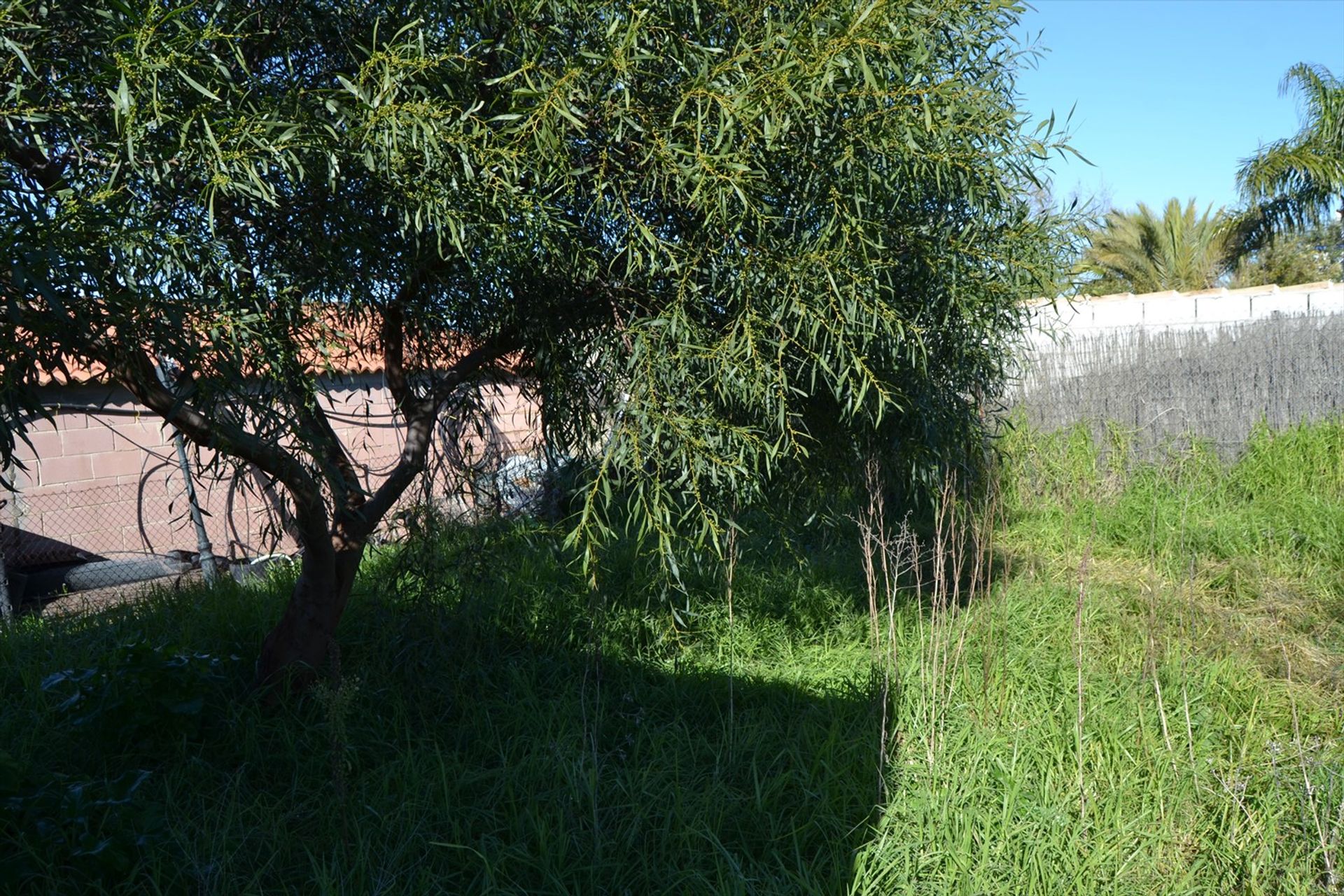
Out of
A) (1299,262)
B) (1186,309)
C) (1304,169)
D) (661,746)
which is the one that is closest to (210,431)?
(661,746)

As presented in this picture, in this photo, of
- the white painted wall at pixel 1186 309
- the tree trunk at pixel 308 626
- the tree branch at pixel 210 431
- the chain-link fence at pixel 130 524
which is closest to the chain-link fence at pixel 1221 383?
the white painted wall at pixel 1186 309

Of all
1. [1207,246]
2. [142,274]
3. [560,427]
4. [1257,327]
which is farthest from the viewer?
[1207,246]

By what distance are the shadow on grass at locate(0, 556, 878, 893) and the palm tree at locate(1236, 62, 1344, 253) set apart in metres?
15.1

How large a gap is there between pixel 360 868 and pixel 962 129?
309 cm

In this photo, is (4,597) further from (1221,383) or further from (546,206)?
(1221,383)

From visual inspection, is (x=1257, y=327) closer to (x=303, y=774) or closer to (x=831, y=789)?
(x=831, y=789)

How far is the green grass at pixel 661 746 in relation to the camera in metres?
3.21

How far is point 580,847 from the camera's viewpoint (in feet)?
11.0

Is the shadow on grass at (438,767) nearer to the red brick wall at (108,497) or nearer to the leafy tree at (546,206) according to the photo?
the leafy tree at (546,206)

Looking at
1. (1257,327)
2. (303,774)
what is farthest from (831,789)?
(1257,327)

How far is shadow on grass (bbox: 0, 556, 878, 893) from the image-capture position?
126 inches

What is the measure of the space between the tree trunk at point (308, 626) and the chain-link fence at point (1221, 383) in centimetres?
716

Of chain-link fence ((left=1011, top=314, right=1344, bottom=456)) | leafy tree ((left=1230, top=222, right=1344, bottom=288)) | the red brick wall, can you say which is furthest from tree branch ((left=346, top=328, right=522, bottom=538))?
leafy tree ((left=1230, top=222, right=1344, bottom=288))

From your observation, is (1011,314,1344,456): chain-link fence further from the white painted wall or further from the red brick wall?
the red brick wall
